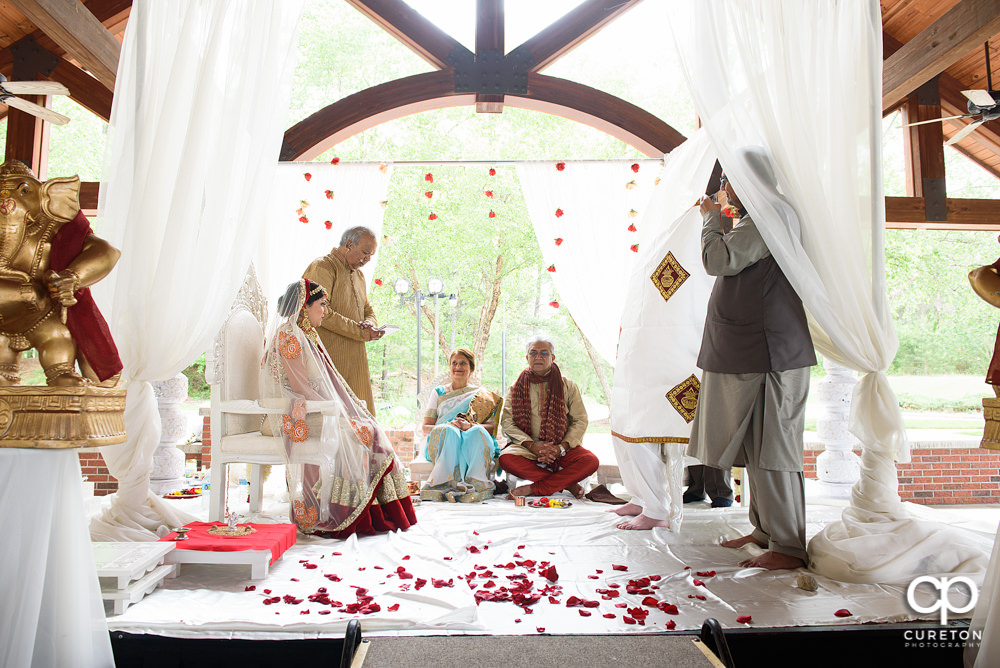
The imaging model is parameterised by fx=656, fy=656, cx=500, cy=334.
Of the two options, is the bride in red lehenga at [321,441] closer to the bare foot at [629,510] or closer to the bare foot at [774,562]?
the bare foot at [629,510]

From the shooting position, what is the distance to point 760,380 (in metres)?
2.70

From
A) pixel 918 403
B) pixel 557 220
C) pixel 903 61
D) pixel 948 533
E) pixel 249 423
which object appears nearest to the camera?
pixel 948 533

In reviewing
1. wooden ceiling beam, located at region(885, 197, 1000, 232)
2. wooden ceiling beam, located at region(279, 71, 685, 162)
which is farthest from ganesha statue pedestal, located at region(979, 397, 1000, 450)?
wooden ceiling beam, located at region(885, 197, 1000, 232)

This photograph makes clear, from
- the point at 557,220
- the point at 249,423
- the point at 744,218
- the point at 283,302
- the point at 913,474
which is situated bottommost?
the point at 913,474

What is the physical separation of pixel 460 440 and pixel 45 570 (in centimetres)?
301

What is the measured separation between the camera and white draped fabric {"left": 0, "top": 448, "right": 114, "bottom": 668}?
1420 millimetres

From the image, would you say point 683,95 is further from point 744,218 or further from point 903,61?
point 744,218

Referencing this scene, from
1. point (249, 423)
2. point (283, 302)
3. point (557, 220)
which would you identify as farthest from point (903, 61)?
point (249, 423)

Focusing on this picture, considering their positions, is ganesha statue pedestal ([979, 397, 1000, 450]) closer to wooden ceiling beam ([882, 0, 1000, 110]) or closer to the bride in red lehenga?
the bride in red lehenga

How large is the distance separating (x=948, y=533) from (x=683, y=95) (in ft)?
33.2

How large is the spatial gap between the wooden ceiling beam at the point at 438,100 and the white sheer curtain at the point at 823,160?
2278 mm

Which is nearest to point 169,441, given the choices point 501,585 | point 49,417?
point 501,585

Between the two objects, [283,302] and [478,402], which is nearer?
[283,302]

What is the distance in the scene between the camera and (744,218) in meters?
2.82
